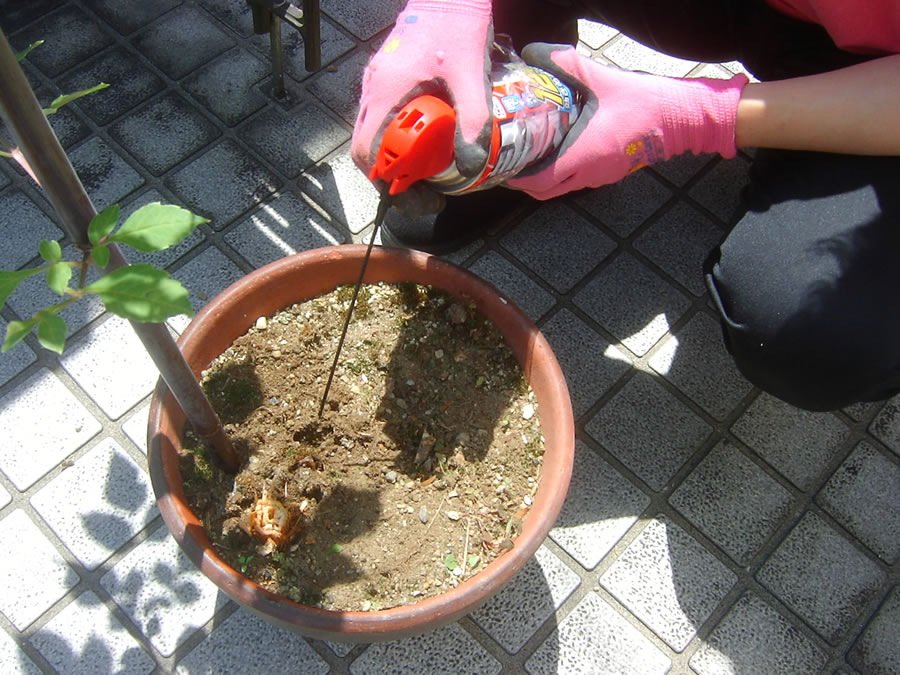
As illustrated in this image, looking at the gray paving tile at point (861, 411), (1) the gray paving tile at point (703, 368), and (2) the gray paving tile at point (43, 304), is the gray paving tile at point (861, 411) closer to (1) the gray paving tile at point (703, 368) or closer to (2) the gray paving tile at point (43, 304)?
(1) the gray paving tile at point (703, 368)

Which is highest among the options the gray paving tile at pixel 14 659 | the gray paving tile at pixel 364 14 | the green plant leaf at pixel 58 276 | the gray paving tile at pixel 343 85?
the green plant leaf at pixel 58 276

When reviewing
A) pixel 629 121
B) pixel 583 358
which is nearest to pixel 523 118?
pixel 629 121

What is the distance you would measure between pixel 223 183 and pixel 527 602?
1.22 meters

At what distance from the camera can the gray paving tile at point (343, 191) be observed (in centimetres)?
190

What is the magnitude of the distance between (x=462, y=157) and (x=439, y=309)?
0.36 m

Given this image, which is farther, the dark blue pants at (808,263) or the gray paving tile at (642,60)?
the gray paving tile at (642,60)

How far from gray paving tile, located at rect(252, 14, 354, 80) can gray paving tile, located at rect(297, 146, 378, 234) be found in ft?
1.05

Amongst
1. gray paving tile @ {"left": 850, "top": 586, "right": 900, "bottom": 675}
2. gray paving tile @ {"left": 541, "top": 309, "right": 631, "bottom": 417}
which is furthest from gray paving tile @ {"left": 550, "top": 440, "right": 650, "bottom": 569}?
gray paving tile @ {"left": 850, "top": 586, "right": 900, "bottom": 675}

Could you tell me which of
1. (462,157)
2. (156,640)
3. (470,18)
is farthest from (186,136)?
(156,640)

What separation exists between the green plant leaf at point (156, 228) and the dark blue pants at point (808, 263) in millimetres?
1040

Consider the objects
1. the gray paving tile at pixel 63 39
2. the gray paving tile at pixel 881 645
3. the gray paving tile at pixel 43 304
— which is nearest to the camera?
the gray paving tile at pixel 881 645

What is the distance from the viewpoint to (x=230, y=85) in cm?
206

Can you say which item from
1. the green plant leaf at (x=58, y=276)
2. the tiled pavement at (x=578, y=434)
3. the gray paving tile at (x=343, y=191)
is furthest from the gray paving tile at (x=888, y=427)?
the green plant leaf at (x=58, y=276)

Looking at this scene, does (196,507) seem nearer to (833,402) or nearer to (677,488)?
(677,488)
